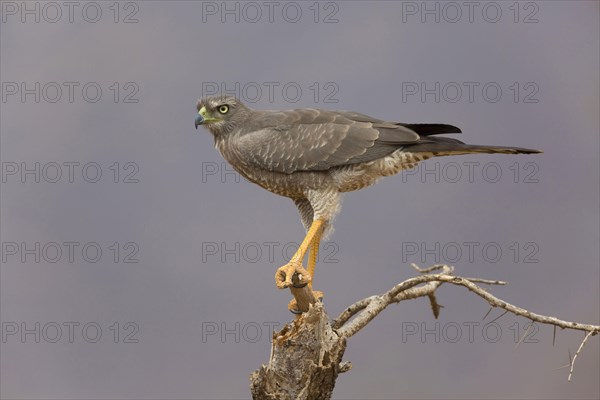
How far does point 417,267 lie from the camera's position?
6.88 metres

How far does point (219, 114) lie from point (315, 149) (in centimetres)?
81

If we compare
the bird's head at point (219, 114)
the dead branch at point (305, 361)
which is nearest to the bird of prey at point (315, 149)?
the bird's head at point (219, 114)

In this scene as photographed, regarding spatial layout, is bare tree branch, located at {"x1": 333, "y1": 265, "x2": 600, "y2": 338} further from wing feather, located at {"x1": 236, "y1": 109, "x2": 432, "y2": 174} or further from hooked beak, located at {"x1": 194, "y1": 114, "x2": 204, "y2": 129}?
hooked beak, located at {"x1": 194, "y1": 114, "x2": 204, "y2": 129}

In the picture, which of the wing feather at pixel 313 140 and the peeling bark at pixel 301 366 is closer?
the peeling bark at pixel 301 366

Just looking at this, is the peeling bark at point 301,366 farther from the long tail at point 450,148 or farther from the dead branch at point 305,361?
the long tail at point 450,148

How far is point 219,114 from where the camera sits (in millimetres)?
6172

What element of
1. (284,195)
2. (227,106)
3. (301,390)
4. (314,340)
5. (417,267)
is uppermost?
(227,106)

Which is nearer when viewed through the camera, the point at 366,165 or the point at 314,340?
the point at 314,340

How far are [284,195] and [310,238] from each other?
1.46ft

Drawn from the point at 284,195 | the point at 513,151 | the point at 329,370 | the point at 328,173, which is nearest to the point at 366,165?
the point at 328,173

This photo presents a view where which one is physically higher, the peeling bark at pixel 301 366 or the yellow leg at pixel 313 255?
the yellow leg at pixel 313 255

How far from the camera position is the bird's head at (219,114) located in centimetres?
615

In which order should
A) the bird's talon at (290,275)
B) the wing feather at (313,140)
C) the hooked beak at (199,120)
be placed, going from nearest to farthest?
1. the bird's talon at (290,275)
2. the wing feather at (313,140)
3. the hooked beak at (199,120)

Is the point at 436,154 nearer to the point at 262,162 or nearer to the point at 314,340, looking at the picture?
the point at 262,162
